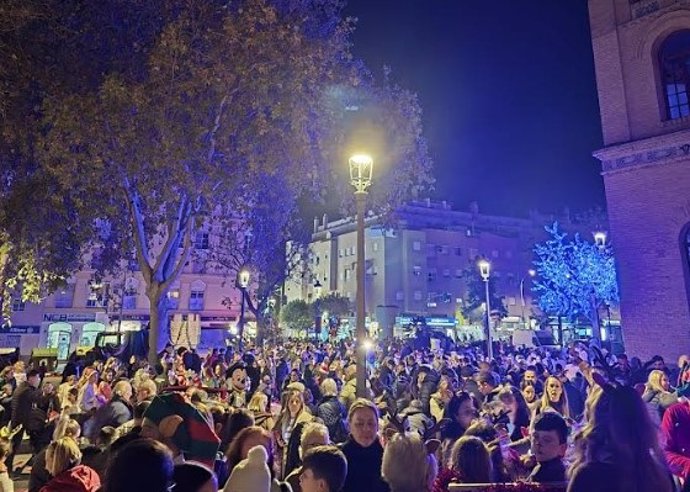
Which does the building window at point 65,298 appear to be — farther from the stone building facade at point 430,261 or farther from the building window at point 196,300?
the stone building facade at point 430,261

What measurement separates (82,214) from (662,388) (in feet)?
44.7

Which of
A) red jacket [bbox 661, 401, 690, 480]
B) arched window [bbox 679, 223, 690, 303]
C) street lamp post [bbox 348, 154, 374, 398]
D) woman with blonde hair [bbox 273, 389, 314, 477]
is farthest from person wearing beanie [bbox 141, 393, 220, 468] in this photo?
arched window [bbox 679, 223, 690, 303]

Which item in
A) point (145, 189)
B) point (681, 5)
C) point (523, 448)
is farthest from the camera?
point (681, 5)

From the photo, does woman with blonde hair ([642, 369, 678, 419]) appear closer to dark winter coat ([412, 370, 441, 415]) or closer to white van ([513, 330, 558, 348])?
dark winter coat ([412, 370, 441, 415])

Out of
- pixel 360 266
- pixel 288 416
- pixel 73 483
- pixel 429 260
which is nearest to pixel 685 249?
pixel 360 266

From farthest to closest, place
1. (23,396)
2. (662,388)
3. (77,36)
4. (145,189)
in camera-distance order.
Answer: (77,36), (145,189), (23,396), (662,388)

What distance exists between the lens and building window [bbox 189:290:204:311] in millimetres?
48188

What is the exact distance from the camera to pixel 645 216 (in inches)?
669

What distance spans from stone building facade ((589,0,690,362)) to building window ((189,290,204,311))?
3924 cm

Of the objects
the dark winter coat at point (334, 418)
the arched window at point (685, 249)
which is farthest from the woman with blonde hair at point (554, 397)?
the arched window at point (685, 249)

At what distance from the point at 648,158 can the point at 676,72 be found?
3444 millimetres

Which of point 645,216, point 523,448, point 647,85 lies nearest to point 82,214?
point 523,448

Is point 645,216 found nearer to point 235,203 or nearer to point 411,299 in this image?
point 235,203

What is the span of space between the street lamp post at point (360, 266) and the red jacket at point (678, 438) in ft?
15.2
